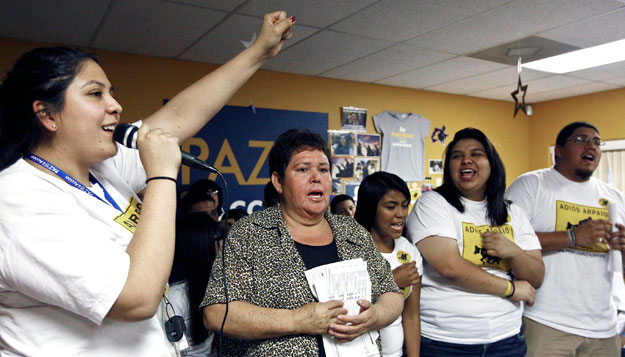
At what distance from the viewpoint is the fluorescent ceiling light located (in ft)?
12.8

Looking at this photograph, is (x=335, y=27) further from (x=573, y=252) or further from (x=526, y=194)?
(x=573, y=252)

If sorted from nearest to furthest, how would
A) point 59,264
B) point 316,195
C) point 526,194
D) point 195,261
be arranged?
point 59,264
point 316,195
point 195,261
point 526,194

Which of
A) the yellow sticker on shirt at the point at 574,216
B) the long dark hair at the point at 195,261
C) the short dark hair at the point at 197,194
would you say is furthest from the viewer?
the short dark hair at the point at 197,194

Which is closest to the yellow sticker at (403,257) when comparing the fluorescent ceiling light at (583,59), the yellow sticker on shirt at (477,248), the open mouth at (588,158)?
the yellow sticker on shirt at (477,248)

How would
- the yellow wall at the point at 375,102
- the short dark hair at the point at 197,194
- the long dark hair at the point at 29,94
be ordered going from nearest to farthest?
the long dark hair at the point at 29,94 → the short dark hair at the point at 197,194 → the yellow wall at the point at 375,102

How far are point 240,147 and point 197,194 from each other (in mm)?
905

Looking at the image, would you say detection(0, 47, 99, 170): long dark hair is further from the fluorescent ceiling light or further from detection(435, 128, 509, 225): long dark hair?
the fluorescent ceiling light

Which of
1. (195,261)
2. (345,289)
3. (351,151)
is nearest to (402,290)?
(345,289)

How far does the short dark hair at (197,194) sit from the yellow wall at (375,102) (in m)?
0.85

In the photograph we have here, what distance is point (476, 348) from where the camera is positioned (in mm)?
1866

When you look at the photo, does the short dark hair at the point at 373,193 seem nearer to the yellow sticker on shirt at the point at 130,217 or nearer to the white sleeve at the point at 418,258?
the white sleeve at the point at 418,258

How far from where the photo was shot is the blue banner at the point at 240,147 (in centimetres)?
417

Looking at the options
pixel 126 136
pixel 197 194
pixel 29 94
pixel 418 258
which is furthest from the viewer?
pixel 197 194

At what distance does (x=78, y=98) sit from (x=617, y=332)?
2869mm
